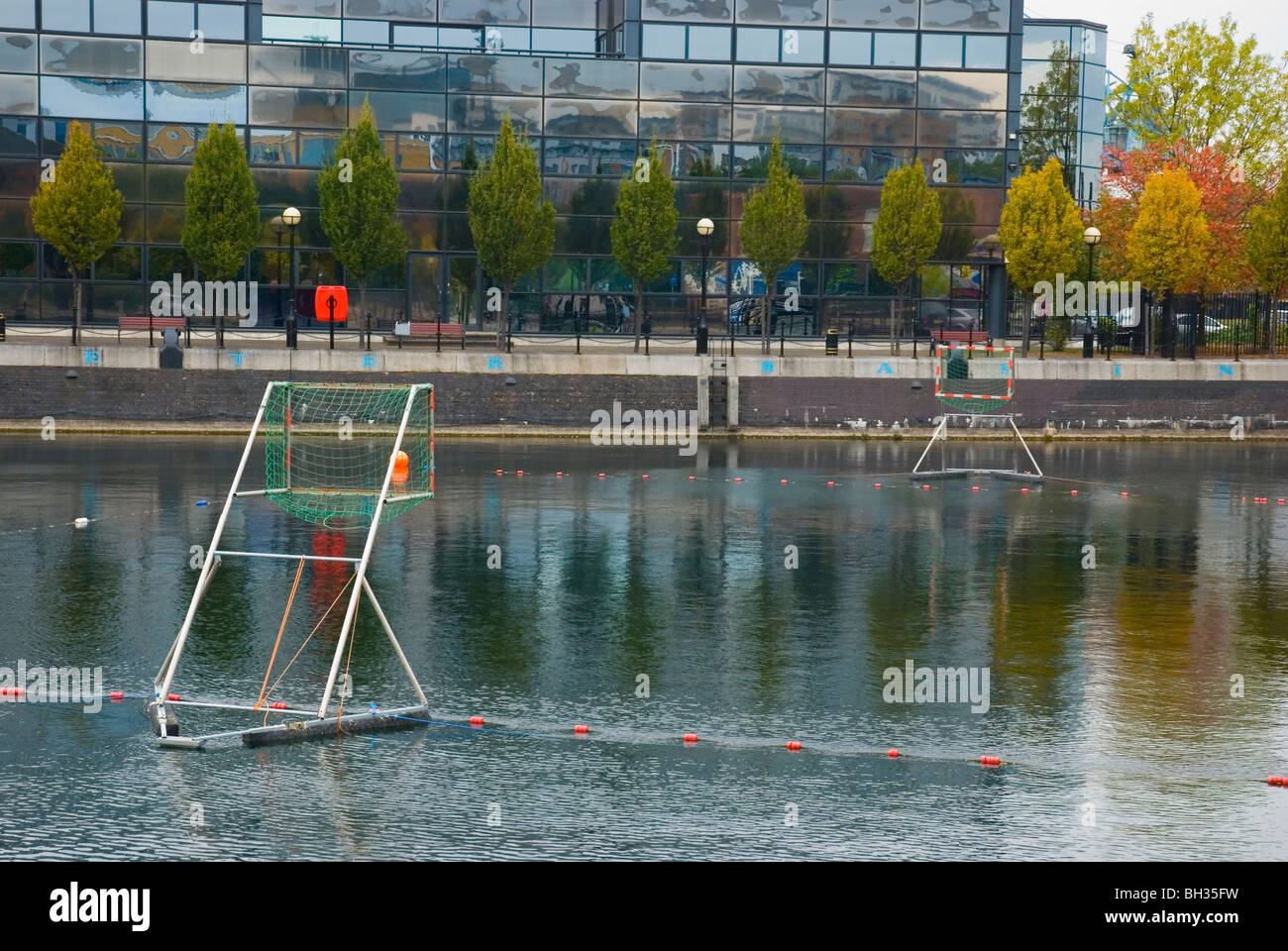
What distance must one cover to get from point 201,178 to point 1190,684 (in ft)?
119

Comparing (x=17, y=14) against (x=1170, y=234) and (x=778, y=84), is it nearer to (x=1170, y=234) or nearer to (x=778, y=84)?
(x=778, y=84)

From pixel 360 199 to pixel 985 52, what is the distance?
72.4 ft

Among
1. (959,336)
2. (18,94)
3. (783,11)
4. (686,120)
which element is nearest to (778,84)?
(783,11)

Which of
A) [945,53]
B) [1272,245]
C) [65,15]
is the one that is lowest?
[1272,245]

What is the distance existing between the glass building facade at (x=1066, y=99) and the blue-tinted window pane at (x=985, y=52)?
23270mm

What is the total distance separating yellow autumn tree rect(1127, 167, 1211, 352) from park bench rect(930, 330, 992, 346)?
5506mm

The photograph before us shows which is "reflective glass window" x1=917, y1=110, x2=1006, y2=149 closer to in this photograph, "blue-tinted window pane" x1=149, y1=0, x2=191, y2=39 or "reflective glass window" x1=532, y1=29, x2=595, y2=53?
"reflective glass window" x1=532, y1=29, x2=595, y2=53

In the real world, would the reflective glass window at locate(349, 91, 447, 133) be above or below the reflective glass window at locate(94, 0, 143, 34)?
below

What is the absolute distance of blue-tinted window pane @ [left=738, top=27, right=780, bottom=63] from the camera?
172ft

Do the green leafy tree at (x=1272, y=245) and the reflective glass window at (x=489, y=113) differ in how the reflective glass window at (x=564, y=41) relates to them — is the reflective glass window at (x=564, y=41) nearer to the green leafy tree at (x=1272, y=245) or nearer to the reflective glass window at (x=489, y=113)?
the reflective glass window at (x=489, y=113)

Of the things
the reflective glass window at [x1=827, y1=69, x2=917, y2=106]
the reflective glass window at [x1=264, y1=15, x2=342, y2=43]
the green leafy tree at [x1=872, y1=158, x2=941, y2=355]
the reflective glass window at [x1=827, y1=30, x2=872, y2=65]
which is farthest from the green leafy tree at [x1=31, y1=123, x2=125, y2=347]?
the reflective glass window at [x1=827, y1=30, x2=872, y2=65]

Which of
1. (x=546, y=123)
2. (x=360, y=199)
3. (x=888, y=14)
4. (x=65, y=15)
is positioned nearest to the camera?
(x=360, y=199)

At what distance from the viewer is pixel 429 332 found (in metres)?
47.4

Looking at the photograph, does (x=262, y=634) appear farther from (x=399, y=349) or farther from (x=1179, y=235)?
(x=1179, y=235)
